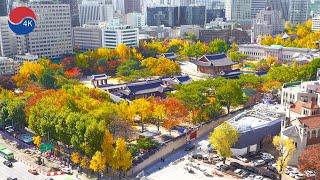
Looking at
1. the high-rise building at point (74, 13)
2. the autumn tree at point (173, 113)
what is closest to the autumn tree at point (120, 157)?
the autumn tree at point (173, 113)

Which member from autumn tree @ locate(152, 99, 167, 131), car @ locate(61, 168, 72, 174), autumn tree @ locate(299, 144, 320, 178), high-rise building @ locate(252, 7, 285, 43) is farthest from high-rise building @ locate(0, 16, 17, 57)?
autumn tree @ locate(299, 144, 320, 178)

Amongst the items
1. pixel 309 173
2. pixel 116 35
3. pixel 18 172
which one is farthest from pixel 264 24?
pixel 18 172

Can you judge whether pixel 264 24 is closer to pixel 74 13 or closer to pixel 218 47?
pixel 218 47

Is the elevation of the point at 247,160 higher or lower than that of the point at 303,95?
lower

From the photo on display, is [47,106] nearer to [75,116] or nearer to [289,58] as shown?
[75,116]

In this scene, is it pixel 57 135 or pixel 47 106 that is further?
pixel 47 106

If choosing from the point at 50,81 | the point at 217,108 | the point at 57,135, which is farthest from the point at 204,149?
the point at 50,81

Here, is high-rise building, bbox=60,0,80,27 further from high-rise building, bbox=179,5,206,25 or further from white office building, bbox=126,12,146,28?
high-rise building, bbox=179,5,206,25
